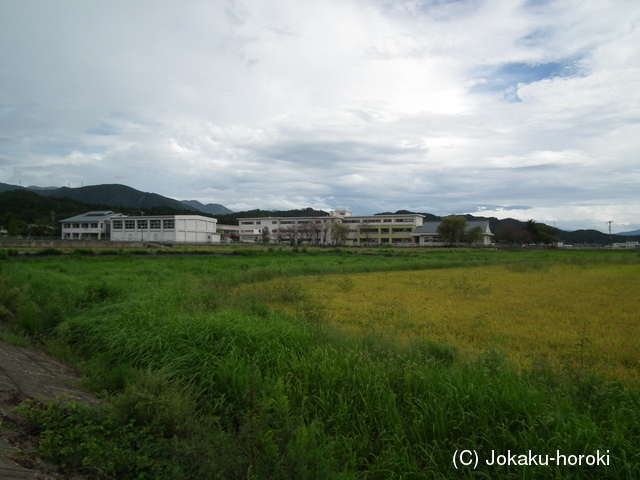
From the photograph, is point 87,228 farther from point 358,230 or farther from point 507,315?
point 507,315

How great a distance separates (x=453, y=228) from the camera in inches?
3034

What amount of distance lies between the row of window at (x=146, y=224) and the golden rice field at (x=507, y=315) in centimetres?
6922

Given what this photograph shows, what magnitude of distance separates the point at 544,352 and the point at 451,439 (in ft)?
12.7

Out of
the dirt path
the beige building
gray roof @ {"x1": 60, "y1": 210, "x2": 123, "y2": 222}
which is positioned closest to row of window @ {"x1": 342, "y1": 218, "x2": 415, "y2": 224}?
the beige building

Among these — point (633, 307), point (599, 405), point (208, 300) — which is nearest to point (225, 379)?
point (599, 405)

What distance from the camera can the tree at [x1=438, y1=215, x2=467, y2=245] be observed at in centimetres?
7700

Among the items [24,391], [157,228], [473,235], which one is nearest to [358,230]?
[473,235]

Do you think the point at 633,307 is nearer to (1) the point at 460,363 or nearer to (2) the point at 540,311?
(2) the point at 540,311

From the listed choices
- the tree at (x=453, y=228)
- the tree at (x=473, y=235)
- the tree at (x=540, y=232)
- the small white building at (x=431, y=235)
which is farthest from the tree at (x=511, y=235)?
the tree at (x=453, y=228)

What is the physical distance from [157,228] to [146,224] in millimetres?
2433

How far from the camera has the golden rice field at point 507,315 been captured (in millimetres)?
6797

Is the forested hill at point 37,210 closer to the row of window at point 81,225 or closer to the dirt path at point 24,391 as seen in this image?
the row of window at point 81,225

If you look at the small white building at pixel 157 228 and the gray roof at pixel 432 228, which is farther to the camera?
the gray roof at pixel 432 228

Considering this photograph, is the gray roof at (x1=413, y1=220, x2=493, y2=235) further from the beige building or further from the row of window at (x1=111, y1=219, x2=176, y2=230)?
the row of window at (x1=111, y1=219, x2=176, y2=230)
